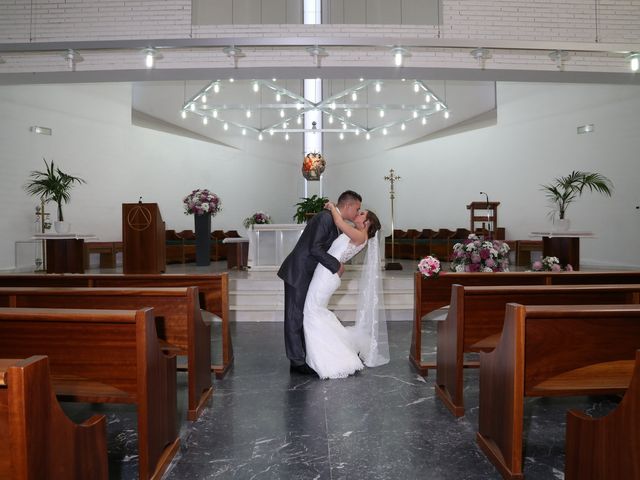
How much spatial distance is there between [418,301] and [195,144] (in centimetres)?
1032

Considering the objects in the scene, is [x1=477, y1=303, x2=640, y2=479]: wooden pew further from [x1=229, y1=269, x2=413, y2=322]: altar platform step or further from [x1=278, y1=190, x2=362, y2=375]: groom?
[x1=229, y1=269, x2=413, y2=322]: altar platform step

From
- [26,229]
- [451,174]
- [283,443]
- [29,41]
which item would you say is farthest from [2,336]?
[451,174]

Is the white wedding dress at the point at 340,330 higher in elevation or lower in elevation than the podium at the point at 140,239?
lower

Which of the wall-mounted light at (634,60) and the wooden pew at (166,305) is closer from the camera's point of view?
the wooden pew at (166,305)

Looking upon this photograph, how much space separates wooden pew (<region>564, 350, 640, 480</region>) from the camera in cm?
149

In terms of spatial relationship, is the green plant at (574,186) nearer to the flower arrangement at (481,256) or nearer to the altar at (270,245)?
the flower arrangement at (481,256)

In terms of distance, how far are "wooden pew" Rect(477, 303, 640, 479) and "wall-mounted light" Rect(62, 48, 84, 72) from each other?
7.49 m

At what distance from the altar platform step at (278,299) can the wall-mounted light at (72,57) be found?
4186 millimetres

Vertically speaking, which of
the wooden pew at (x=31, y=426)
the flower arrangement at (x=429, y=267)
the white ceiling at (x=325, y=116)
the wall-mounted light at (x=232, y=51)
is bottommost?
the wooden pew at (x=31, y=426)

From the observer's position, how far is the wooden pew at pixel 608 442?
1492 millimetres

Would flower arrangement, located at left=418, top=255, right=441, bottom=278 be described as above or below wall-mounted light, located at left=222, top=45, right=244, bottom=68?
below

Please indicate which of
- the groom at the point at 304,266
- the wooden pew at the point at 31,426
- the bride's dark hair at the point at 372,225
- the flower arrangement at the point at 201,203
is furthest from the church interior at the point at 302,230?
the bride's dark hair at the point at 372,225

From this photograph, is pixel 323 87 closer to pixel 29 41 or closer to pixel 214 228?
pixel 214 228

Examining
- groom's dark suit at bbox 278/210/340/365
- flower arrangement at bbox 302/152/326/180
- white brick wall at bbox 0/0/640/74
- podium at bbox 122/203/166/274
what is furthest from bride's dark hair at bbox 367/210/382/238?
flower arrangement at bbox 302/152/326/180
